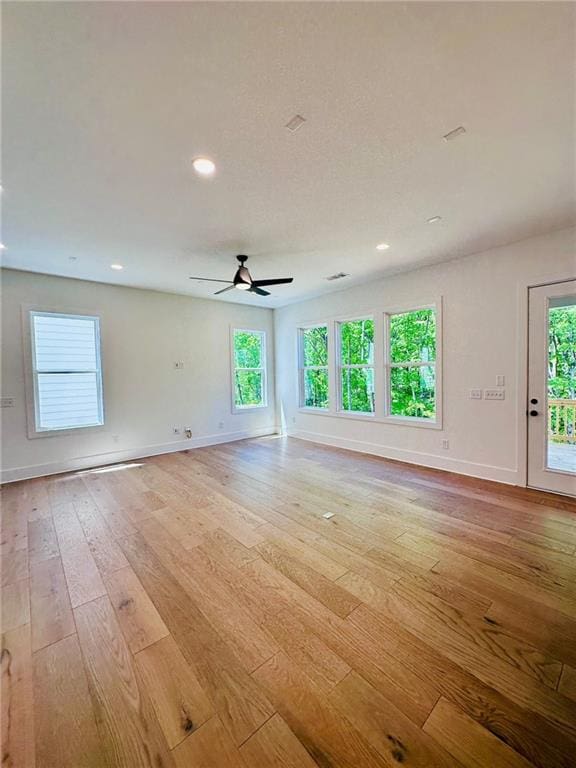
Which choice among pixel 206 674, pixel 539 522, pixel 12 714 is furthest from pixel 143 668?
pixel 539 522

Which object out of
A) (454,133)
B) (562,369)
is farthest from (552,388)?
(454,133)

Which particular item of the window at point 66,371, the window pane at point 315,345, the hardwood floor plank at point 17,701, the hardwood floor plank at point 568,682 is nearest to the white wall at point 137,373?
the window at point 66,371

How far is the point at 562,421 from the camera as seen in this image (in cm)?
332

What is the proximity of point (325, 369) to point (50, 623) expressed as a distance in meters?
5.13

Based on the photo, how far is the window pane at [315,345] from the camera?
20.0ft

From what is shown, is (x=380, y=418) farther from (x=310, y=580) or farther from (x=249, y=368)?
(x=310, y=580)

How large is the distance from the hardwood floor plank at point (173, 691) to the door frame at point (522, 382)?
382cm

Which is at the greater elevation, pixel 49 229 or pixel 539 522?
pixel 49 229

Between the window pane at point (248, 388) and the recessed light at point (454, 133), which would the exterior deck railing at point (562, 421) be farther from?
the window pane at point (248, 388)

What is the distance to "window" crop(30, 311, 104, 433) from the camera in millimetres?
4359

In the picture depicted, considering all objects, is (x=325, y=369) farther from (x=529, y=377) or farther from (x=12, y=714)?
(x=12, y=714)

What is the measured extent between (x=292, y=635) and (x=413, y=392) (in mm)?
3822

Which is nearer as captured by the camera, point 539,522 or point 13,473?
point 539,522

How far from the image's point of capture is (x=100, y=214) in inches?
109
